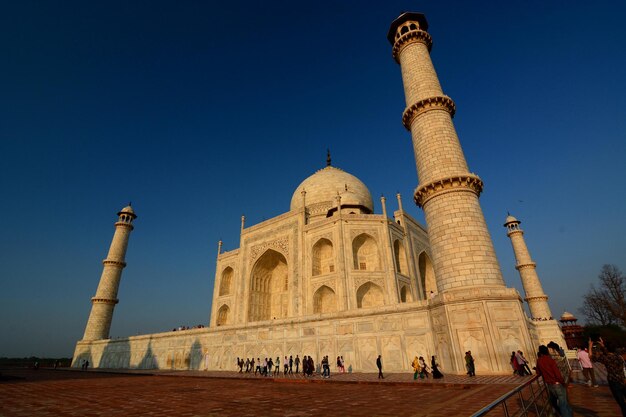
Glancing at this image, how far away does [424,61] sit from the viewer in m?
15.8

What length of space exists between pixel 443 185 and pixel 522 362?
6.15 meters

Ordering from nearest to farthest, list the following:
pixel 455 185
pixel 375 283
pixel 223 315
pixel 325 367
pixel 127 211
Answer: pixel 325 367 → pixel 455 185 → pixel 375 283 → pixel 223 315 → pixel 127 211

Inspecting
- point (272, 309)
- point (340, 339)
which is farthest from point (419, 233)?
point (340, 339)

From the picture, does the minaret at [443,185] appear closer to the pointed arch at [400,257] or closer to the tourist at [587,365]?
the tourist at [587,365]

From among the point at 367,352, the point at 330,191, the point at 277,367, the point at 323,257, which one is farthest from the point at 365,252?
the point at 277,367

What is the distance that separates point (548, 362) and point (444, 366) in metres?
7.51

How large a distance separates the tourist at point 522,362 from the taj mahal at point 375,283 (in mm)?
335

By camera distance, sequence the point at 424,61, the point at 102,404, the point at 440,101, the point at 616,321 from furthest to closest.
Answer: the point at 616,321
the point at 424,61
the point at 440,101
the point at 102,404

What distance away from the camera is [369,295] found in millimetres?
22109

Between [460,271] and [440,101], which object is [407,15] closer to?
[440,101]

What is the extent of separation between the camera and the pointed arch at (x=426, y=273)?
27.2 meters

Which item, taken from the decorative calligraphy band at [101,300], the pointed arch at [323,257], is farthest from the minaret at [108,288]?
the pointed arch at [323,257]

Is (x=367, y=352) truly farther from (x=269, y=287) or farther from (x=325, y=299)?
(x=269, y=287)

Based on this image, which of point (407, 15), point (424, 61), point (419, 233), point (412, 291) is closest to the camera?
point (424, 61)
